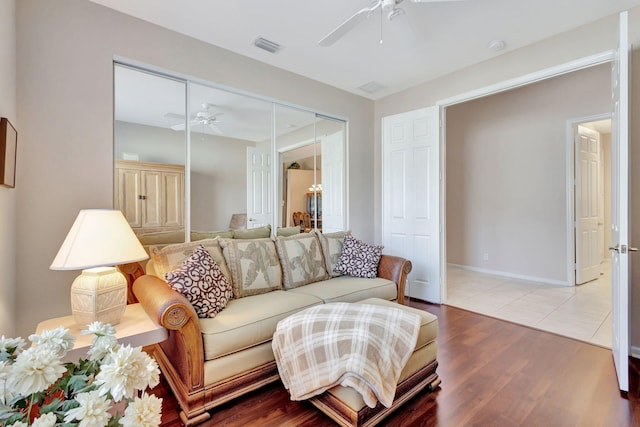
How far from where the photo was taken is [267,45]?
2.90m

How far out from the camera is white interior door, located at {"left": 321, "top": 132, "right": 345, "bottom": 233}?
3973 mm

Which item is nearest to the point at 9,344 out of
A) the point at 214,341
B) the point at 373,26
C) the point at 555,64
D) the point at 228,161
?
the point at 214,341

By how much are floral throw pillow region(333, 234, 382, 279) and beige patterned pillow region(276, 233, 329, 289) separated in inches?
8.4

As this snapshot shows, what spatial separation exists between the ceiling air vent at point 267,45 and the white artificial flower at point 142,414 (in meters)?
2.94

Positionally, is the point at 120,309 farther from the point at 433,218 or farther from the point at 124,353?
the point at 433,218

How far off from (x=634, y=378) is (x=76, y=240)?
3661 mm

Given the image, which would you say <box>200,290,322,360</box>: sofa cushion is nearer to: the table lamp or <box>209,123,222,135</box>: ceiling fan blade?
the table lamp

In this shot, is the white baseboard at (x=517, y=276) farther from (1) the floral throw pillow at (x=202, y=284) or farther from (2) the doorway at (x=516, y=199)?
(1) the floral throw pillow at (x=202, y=284)

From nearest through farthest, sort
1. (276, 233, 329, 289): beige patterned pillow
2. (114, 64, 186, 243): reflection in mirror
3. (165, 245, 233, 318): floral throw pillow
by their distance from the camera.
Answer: (165, 245, 233, 318): floral throw pillow
(114, 64, 186, 243): reflection in mirror
(276, 233, 329, 289): beige patterned pillow

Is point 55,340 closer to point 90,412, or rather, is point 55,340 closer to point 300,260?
point 90,412

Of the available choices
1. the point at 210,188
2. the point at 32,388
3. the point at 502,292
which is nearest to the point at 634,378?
the point at 502,292

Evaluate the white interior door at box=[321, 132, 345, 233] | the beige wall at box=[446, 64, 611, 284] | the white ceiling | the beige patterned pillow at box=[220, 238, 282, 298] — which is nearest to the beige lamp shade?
the beige patterned pillow at box=[220, 238, 282, 298]

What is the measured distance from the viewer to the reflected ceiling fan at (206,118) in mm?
2816

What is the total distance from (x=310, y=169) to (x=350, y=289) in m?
1.75
